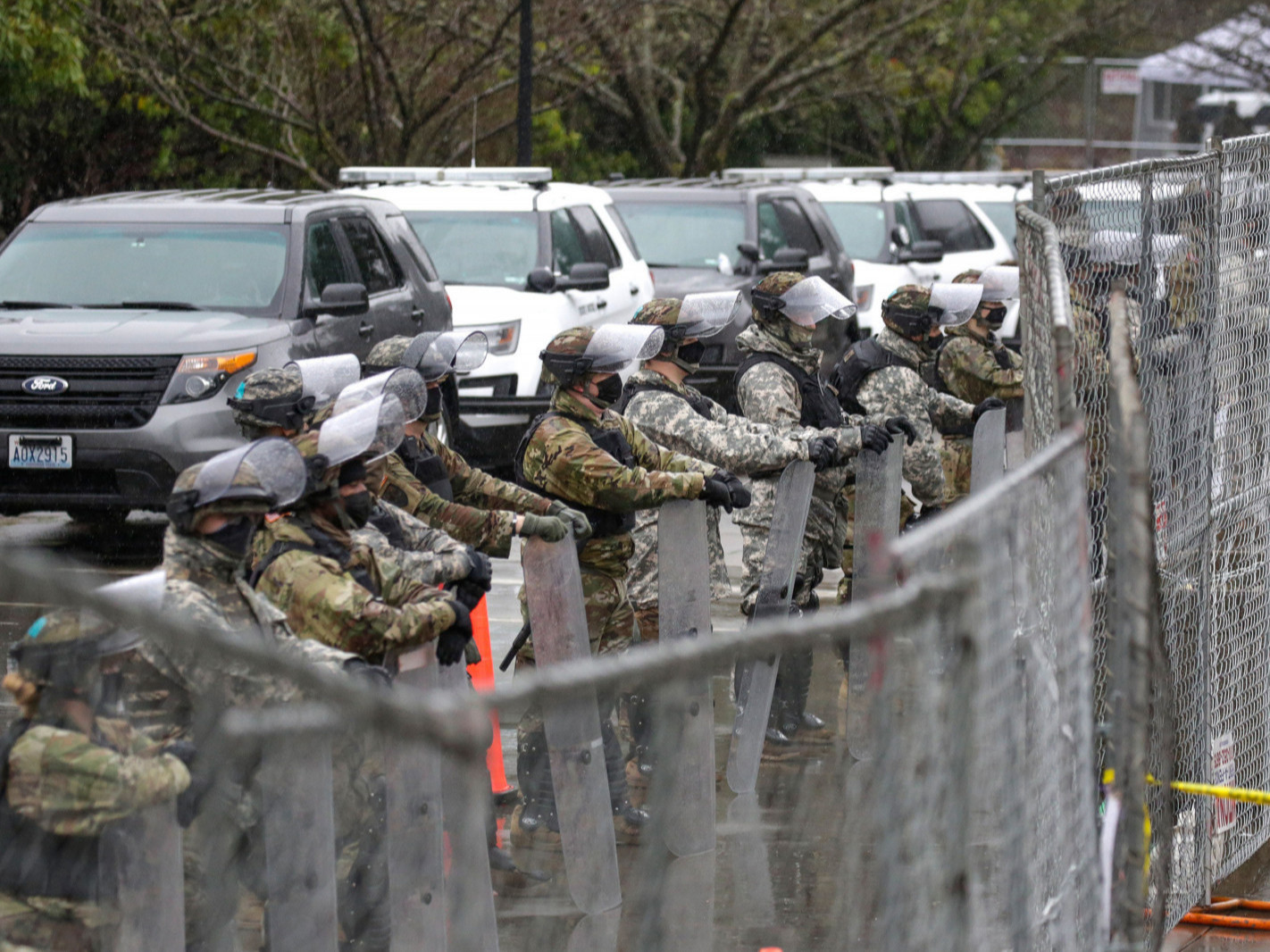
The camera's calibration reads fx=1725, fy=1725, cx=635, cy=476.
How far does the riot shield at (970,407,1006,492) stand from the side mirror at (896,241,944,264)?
9732 mm

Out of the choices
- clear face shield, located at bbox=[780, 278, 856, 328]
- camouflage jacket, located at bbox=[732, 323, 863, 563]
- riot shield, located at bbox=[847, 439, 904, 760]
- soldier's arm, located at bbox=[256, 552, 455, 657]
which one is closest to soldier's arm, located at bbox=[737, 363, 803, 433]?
camouflage jacket, located at bbox=[732, 323, 863, 563]

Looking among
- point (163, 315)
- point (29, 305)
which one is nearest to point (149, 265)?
point (163, 315)

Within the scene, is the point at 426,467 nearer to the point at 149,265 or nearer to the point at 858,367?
the point at 858,367

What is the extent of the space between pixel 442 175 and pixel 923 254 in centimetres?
551

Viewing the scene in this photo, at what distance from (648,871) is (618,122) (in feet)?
91.1

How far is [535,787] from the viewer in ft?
16.4

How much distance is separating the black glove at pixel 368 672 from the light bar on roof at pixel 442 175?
10.1 meters

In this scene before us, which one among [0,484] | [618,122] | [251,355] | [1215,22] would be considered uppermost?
[1215,22]

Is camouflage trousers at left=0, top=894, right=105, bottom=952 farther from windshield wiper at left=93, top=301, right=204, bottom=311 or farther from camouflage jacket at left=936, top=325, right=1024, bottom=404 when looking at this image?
windshield wiper at left=93, top=301, right=204, bottom=311

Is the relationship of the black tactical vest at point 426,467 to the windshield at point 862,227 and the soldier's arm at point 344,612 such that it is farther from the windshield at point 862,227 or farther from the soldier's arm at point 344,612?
the windshield at point 862,227

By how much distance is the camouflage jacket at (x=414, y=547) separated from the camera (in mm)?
4922

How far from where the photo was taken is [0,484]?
9211 mm

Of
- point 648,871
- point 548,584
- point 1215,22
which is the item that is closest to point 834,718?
point 548,584

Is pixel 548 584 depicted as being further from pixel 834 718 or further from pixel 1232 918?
pixel 1232 918
